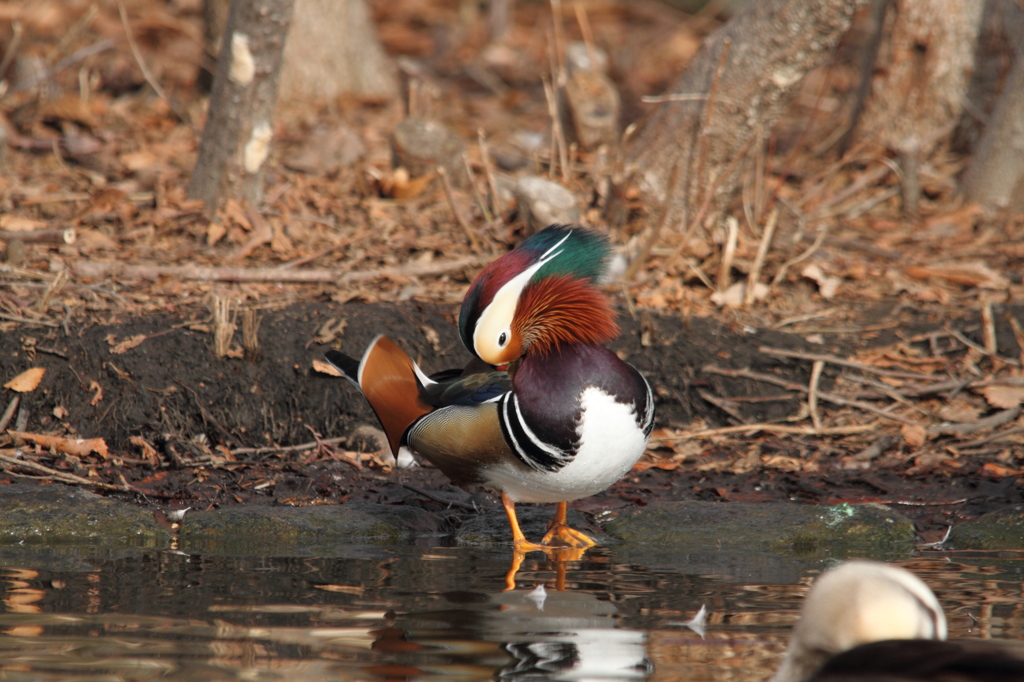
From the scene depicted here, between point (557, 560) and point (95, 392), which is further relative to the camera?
point (95, 392)

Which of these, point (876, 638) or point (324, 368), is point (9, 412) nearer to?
point (324, 368)

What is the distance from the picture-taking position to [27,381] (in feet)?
16.0

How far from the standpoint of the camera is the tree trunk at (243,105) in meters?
5.92

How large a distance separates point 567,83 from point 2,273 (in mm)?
3924

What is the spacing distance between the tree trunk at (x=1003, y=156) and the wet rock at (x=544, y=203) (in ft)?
10.4

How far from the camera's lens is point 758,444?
207 inches

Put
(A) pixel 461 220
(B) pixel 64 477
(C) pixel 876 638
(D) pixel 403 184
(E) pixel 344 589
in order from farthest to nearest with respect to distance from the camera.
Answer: (D) pixel 403 184 → (A) pixel 461 220 → (B) pixel 64 477 → (E) pixel 344 589 → (C) pixel 876 638

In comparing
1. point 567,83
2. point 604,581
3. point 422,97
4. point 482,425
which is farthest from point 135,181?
point 604,581

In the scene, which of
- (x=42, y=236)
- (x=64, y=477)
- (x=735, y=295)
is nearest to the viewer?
(x=64, y=477)

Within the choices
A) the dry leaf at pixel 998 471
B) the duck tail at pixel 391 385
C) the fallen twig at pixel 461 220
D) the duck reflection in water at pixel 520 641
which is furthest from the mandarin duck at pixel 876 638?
the fallen twig at pixel 461 220

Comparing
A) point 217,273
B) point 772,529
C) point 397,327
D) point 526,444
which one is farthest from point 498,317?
point 217,273

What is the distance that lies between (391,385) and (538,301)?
2.69 feet

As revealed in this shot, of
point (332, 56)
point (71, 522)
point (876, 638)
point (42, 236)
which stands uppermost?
point (332, 56)

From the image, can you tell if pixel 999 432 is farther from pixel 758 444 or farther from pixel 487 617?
pixel 487 617
